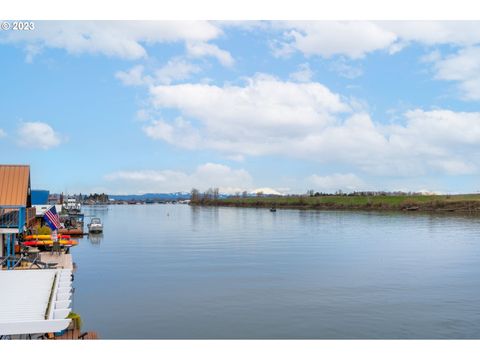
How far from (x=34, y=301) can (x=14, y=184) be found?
18.4 m

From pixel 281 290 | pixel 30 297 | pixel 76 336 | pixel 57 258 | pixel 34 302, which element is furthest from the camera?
pixel 57 258

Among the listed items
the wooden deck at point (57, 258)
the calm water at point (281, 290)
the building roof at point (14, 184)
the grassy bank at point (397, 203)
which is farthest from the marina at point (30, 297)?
the grassy bank at point (397, 203)

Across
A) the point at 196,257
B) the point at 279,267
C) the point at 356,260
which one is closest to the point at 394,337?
the point at 279,267

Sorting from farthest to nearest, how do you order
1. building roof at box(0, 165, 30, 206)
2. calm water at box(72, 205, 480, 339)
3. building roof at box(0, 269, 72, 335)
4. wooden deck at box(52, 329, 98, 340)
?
building roof at box(0, 165, 30, 206) → calm water at box(72, 205, 480, 339) → wooden deck at box(52, 329, 98, 340) → building roof at box(0, 269, 72, 335)

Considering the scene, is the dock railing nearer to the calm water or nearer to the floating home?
the calm water

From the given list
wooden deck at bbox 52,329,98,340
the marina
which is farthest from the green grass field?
wooden deck at bbox 52,329,98,340

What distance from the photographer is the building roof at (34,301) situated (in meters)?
12.0

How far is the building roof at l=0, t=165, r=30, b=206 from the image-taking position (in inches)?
1170

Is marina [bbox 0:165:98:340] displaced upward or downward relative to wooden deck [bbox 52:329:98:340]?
upward

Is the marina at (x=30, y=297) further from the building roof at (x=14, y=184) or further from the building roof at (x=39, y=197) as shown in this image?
the building roof at (x=39, y=197)

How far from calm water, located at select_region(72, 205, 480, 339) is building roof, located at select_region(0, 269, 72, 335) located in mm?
4663

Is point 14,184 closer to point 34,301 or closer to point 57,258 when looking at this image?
point 57,258

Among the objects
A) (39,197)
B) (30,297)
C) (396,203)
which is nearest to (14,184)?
(30,297)

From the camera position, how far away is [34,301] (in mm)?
13781
